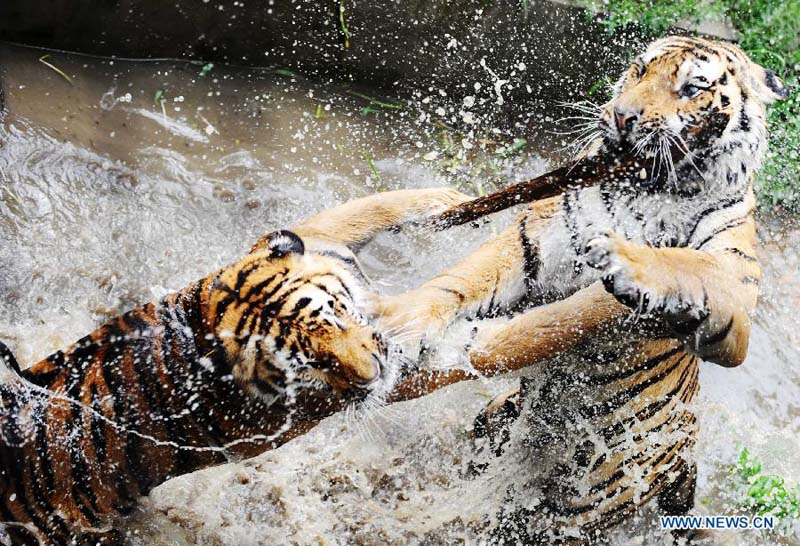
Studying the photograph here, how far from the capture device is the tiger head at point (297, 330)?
210cm

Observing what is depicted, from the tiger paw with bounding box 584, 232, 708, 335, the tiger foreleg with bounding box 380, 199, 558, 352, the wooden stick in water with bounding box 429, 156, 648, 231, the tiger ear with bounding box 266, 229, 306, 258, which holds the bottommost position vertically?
the tiger foreleg with bounding box 380, 199, 558, 352

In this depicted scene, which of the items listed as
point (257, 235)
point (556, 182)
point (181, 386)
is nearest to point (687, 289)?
point (556, 182)

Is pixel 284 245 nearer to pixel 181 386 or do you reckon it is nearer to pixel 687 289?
pixel 181 386

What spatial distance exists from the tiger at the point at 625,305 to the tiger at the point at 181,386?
0.73ft

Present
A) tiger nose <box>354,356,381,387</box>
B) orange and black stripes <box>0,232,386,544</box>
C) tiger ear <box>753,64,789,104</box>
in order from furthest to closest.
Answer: tiger ear <box>753,64,789,104</box>, orange and black stripes <box>0,232,386,544</box>, tiger nose <box>354,356,381,387</box>

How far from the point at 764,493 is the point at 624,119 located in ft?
5.04

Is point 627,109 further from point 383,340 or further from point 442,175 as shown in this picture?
point 442,175

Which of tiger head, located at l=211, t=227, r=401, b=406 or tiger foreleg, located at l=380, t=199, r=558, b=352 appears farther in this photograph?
tiger foreleg, located at l=380, t=199, r=558, b=352

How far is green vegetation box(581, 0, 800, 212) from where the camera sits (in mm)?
3518

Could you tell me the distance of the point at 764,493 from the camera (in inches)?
116

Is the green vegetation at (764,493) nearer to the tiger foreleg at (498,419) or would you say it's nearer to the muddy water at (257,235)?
the muddy water at (257,235)

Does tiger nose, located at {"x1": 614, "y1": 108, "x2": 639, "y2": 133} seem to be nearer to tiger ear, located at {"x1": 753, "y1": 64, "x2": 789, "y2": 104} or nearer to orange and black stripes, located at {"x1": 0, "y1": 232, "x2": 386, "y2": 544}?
tiger ear, located at {"x1": 753, "y1": 64, "x2": 789, "y2": 104}

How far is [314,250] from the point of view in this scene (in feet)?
7.71

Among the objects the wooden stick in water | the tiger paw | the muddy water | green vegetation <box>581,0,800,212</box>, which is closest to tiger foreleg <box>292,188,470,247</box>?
the wooden stick in water
